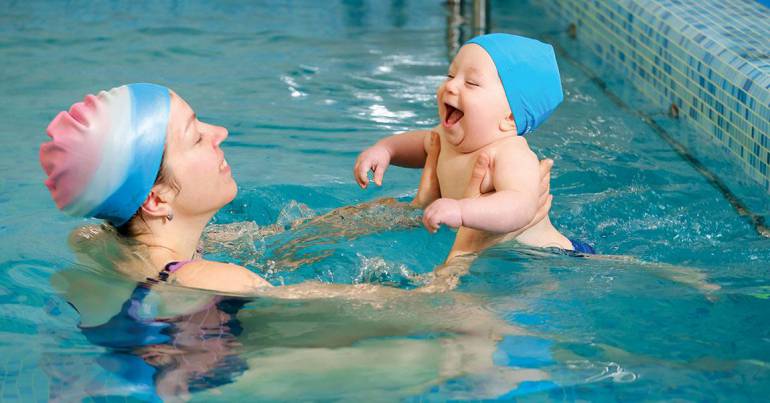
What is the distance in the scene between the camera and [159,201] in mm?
3621

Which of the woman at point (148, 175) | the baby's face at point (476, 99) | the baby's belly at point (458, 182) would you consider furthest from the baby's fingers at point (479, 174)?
the woman at point (148, 175)

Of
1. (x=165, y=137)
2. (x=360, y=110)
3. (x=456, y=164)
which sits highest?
(x=165, y=137)

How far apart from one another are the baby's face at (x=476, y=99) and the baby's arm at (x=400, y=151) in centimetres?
46

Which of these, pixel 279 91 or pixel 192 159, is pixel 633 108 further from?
pixel 192 159

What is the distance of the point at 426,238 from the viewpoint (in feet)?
15.9

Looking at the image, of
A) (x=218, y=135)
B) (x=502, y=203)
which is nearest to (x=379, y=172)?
(x=502, y=203)

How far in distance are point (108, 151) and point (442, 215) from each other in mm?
1154

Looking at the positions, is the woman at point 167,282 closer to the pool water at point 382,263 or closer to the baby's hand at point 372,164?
the pool water at point 382,263

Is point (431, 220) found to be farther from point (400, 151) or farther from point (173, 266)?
point (400, 151)

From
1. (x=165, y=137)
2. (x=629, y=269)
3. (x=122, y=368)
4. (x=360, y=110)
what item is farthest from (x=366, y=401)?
(x=360, y=110)

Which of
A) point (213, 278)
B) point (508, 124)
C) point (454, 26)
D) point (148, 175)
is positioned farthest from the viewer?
point (454, 26)

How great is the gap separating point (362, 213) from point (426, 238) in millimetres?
304

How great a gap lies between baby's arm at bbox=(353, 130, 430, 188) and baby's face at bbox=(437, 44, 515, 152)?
455 millimetres

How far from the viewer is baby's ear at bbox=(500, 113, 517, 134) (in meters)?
4.31
